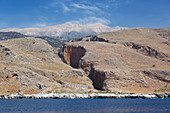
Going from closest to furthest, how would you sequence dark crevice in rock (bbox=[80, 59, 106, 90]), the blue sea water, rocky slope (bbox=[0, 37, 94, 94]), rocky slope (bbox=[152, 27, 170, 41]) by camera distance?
1. the blue sea water
2. rocky slope (bbox=[0, 37, 94, 94])
3. dark crevice in rock (bbox=[80, 59, 106, 90])
4. rocky slope (bbox=[152, 27, 170, 41])

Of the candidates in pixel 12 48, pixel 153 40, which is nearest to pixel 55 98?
pixel 12 48

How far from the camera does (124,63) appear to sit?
115 metres

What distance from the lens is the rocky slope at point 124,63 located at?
98.8 m

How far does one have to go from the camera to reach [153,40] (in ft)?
501

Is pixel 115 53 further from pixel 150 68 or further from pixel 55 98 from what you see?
pixel 55 98

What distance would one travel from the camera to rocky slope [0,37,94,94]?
8619cm

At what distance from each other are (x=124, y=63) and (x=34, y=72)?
36177mm

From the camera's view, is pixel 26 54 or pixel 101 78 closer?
pixel 101 78

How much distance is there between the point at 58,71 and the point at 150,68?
31937mm

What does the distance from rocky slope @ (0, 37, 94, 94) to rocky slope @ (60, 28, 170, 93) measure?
6775 millimetres

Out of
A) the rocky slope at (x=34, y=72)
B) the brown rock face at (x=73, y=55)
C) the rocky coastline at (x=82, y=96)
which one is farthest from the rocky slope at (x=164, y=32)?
the rocky coastline at (x=82, y=96)

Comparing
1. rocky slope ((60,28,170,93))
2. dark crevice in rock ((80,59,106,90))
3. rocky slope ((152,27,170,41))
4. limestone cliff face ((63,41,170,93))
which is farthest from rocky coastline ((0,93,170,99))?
rocky slope ((152,27,170,41))

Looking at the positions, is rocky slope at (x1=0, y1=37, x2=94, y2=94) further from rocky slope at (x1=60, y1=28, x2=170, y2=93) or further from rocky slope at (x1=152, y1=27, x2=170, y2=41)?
rocky slope at (x1=152, y1=27, x2=170, y2=41)

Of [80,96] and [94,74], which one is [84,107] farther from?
[94,74]
